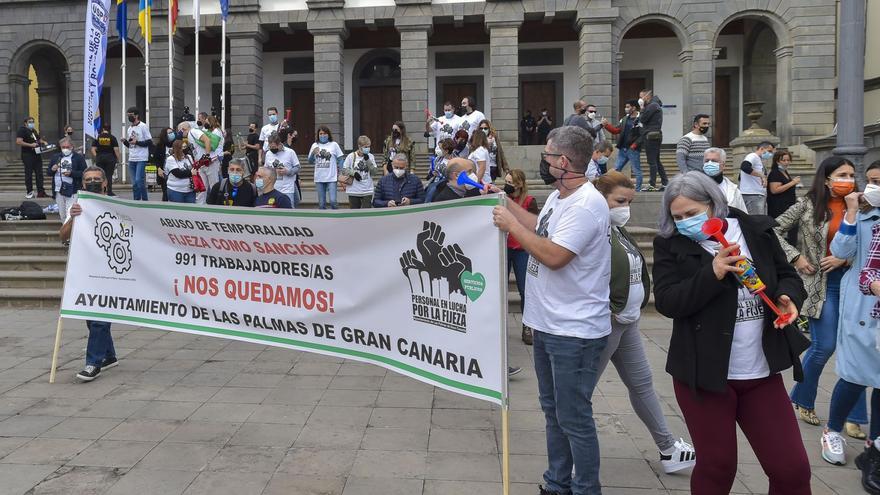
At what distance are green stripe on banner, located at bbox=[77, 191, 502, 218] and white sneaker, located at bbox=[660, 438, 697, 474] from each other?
1955 mm

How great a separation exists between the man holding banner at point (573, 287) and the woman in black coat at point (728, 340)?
→ 37cm

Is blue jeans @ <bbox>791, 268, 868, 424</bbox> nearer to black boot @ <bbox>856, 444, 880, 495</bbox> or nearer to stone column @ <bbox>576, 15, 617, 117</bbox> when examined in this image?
black boot @ <bbox>856, 444, 880, 495</bbox>

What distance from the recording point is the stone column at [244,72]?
2233 centimetres

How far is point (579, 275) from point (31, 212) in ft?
42.6

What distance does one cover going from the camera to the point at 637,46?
79.1ft

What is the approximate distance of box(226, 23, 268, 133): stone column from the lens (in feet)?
73.3

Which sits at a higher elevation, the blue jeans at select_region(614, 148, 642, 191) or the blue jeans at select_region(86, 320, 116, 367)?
the blue jeans at select_region(614, 148, 642, 191)

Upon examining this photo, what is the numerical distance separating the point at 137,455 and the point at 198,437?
1.41 ft

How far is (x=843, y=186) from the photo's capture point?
457cm

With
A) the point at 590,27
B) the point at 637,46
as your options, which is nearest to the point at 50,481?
the point at 590,27

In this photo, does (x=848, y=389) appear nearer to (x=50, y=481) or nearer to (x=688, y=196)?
(x=688, y=196)

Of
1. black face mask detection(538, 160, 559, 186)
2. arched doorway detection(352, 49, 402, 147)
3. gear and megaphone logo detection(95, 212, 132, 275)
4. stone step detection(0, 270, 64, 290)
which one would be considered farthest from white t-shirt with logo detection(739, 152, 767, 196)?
arched doorway detection(352, 49, 402, 147)

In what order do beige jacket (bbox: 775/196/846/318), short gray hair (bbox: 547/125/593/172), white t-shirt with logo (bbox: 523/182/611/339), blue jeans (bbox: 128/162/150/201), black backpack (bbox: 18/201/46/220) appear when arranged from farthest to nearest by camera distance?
blue jeans (bbox: 128/162/150/201) → black backpack (bbox: 18/201/46/220) → beige jacket (bbox: 775/196/846/318) → short gray hair (bbox: 547/125/593/172) → white t-shirt with logo (bbox: 523/182/611/339)

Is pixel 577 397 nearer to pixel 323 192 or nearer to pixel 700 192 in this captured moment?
pixel 700 192
